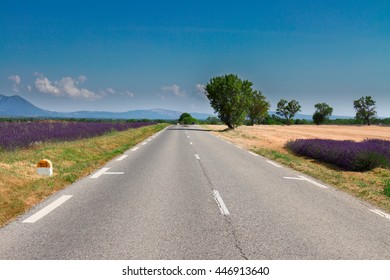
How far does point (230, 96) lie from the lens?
5734 cm

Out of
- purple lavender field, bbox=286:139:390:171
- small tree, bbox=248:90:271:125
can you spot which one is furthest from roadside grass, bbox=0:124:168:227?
small tree, bbox=248:90:271:125

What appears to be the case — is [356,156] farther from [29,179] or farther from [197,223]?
[29,179]

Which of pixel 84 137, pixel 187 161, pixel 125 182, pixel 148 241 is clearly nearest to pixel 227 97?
pixel 84 137

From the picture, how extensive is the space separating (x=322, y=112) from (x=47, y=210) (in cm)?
14407

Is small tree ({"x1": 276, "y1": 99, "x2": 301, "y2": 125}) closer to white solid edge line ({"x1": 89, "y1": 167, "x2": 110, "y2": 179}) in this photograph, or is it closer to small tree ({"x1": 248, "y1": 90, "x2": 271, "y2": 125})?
small tree ({"x1": 248, "y1": 90, "x2": 271, "y2": 125})

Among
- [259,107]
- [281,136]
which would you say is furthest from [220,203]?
[259,107]

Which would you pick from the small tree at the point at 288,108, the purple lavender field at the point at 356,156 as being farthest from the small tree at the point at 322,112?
the purple lavender field at the point at 356,156

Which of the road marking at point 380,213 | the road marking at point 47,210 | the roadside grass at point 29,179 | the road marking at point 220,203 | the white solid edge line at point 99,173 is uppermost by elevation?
the roadside grass at point 29,179

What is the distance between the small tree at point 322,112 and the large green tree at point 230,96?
90.5 meters

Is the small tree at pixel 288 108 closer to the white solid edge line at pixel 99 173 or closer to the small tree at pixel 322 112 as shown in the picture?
the small tree at pixel 322 112

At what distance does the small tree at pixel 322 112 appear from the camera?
451 ft

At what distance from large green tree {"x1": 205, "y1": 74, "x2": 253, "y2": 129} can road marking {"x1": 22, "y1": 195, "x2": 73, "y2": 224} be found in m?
50.5

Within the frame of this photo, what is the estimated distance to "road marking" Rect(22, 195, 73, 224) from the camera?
223 inches

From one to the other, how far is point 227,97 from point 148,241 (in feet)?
176
